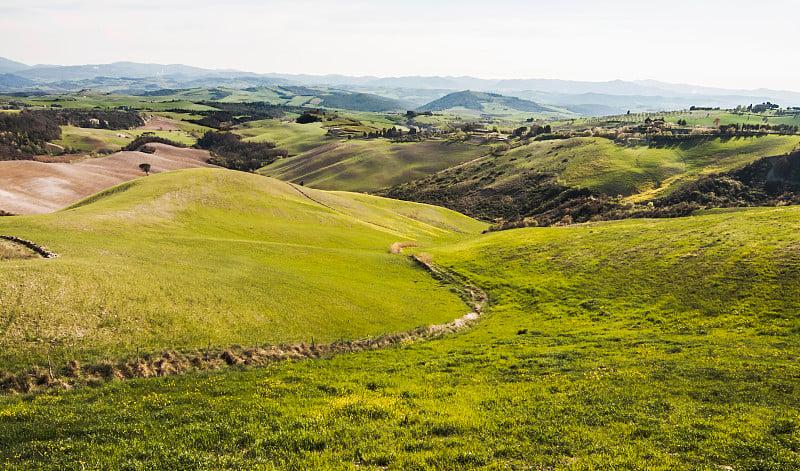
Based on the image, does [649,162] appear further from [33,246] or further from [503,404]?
[33,246]

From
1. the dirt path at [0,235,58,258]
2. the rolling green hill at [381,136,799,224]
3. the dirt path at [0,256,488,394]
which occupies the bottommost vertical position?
the dirt path at [0,256,488,394]

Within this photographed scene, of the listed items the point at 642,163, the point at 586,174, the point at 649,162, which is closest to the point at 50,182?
the point at 586,174

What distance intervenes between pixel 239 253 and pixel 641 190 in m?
138

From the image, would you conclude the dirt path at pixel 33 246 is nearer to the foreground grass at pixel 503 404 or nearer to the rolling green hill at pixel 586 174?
the foreground grass at pixel 503 404

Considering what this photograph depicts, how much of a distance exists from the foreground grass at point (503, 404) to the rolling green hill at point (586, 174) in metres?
113

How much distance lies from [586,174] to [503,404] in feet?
514

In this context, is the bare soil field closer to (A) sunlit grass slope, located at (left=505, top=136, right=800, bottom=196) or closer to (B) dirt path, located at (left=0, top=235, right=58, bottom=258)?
(B) dirt path, located at (left=0, top=235, right=58, bottom=258)

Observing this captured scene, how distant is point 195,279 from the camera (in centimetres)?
3869

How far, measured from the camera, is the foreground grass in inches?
544

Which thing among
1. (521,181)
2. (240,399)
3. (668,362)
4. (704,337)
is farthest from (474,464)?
(521,181)

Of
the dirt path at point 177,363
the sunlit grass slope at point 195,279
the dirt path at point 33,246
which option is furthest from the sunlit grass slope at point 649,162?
the dirt path at point 33,246

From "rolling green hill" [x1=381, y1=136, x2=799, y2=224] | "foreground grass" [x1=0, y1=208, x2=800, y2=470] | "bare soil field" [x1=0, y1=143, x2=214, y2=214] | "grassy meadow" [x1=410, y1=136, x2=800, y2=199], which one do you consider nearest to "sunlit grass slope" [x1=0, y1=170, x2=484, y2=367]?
"foreground grass" [x1=0, y1=208, x2=800, y2=470]

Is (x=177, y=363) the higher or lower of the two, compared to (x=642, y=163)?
lower

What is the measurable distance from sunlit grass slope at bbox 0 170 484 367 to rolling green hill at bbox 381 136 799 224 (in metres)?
94.2
